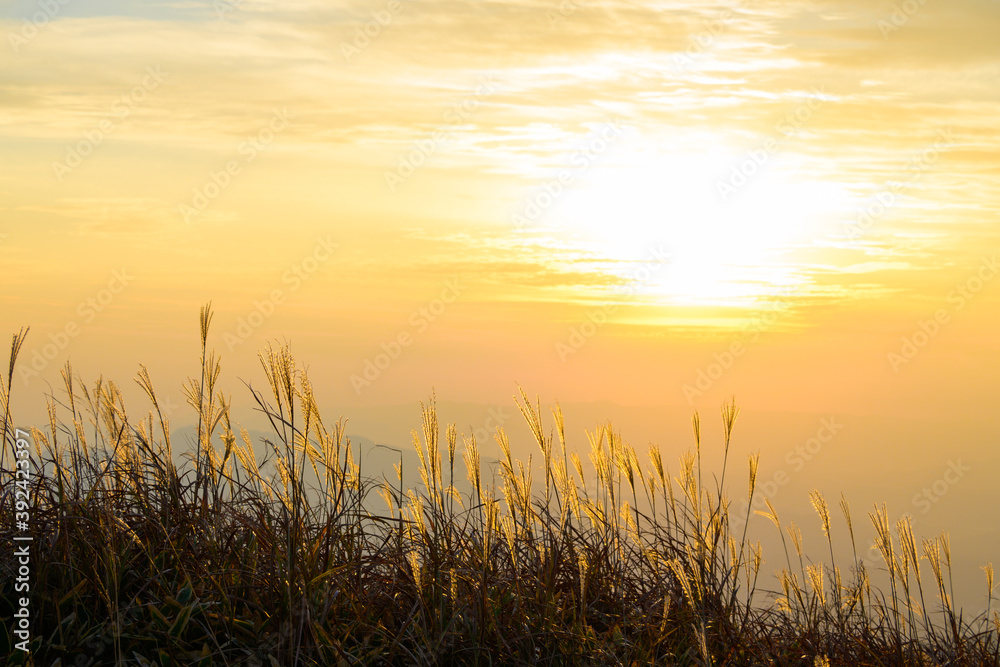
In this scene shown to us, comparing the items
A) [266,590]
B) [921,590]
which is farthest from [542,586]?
[921,590]

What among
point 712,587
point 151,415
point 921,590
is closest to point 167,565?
point 151,415

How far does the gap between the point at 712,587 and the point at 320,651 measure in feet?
5.70

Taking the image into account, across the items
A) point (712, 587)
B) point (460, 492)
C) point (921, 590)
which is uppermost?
point (460, 492)

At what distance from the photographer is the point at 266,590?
3.17 meters

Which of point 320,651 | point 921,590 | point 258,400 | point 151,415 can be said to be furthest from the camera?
point 921,590

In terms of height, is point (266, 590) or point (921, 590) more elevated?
point (266, 590)

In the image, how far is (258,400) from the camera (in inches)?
135

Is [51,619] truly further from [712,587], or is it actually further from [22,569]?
[712,587]

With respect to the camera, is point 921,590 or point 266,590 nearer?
point 266,590

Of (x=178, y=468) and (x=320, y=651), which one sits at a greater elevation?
(x=178, y=468)

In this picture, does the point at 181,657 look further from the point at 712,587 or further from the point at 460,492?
the point at 712,587

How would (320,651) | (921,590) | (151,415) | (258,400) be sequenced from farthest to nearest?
(921,590)
(151,415)
(258,400)
(320,651)

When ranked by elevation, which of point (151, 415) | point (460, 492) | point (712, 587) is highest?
point (151, 415)

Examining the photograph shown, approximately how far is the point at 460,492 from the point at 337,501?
2.01 feet
